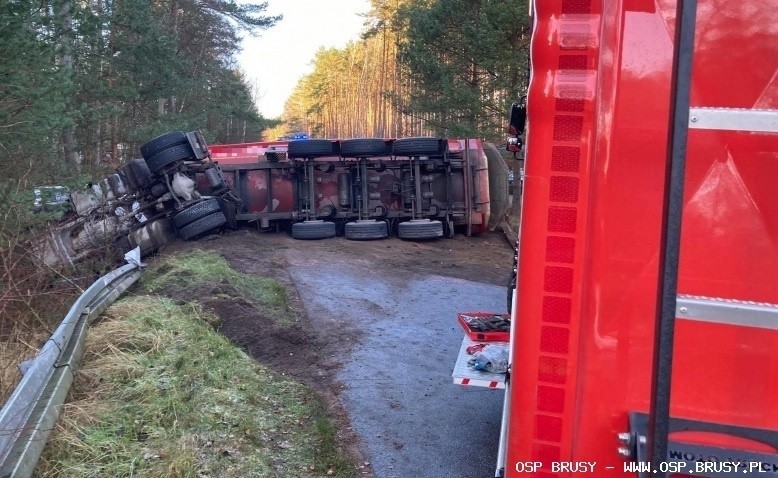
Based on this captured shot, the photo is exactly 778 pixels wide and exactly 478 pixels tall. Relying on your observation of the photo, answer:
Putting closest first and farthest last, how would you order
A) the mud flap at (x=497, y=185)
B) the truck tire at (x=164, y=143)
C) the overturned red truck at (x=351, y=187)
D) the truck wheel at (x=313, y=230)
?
the truck tire at (x=164, y=143) < the overturned red truck at (x=351, y=187) < the truck wheel at (x=313, y=230) < the mud flap at (x=497, y=185)

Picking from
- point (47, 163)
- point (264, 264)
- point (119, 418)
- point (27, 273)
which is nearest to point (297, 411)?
point (119, 418)

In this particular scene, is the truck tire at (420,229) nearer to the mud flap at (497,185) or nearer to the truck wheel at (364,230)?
the truck wheel at (364,230)

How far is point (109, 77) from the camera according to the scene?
18688mm

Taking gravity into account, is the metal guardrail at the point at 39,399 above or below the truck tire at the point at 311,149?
below

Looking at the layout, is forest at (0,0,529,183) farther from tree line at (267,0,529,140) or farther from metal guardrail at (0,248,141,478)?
metal guardrail at (0,248,141,478)

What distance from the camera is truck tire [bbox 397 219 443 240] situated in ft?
39.3

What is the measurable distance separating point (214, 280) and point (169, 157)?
4117 mm

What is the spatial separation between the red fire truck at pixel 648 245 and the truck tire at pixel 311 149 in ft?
34.1

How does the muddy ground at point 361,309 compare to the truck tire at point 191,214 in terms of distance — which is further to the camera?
the truck tire at point 191,214

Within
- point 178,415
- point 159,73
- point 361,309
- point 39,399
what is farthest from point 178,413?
point 159,73

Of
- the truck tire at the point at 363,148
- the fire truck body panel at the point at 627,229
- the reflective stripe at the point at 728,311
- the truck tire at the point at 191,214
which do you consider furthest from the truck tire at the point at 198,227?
the reflective stripe at the point at 728,311

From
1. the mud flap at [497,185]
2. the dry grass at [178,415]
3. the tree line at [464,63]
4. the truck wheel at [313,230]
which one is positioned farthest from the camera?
the tree line at [464,63]

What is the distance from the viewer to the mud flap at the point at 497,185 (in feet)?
41.5

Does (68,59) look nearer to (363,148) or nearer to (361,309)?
(363,148)
